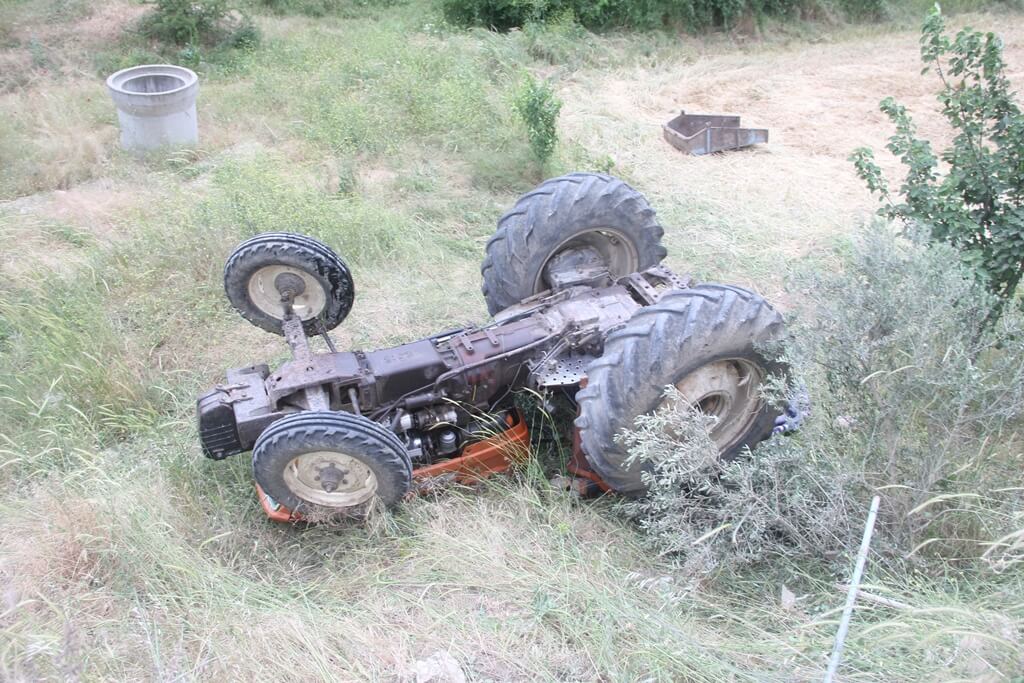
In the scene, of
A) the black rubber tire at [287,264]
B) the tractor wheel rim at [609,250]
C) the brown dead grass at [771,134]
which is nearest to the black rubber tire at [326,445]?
the black rubber tire at [287,264]

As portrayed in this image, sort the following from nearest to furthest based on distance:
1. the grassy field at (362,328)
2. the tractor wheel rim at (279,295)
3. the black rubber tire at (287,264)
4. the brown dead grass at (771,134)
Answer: the grassy field at (362,328)
the black rubber tire at (287,264)
the tractor wheel rim at (279,295)
the brown dead grass at (771,134)

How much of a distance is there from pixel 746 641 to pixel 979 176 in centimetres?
320

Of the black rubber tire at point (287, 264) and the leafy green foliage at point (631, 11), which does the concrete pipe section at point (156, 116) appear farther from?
the leafy green foliage at point (631, 11)

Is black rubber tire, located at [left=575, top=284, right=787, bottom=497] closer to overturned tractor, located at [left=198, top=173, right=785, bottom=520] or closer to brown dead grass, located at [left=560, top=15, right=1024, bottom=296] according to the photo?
Result: overturned tractor, located at [left=198, top=173, right=785, bottom=520]

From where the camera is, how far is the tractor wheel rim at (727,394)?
156 inches

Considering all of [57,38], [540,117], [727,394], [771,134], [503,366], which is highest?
[57,38]

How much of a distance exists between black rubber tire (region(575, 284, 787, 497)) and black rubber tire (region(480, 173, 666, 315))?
1.03 meters

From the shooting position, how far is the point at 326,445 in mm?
3549

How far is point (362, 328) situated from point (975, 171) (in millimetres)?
4041

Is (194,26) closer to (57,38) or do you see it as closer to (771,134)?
(57,38)

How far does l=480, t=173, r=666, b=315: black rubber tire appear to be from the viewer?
472cm

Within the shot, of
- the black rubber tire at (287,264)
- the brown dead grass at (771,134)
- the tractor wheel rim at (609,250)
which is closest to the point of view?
the black rubber tire at (287,264)

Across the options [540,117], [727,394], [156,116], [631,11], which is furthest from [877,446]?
[631,11]

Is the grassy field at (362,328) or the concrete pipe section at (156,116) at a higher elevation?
the concrete pipe section at (156,116)
